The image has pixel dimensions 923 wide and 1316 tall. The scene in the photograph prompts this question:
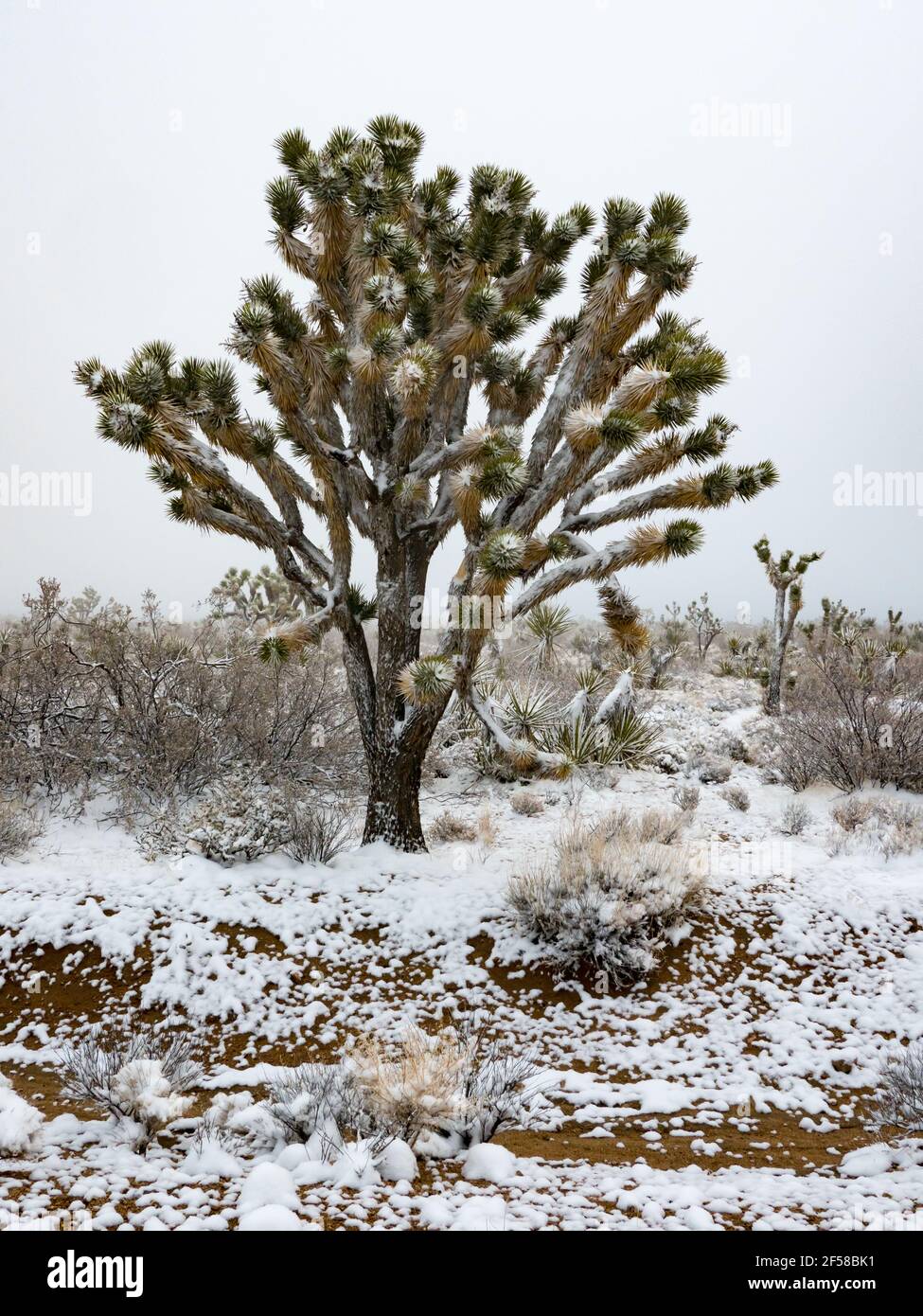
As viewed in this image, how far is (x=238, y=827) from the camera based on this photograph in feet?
23.4

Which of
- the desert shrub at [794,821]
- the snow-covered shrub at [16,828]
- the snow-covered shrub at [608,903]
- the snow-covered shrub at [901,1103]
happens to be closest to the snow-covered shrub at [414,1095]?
the snow-covered shrub at [901,1103]

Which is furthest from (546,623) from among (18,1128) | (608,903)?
(18,1128)

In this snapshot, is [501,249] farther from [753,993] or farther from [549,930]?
[753,993]

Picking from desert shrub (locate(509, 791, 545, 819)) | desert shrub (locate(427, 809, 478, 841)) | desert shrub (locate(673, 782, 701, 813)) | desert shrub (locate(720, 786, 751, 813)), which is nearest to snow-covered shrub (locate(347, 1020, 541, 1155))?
desert shrub (locate(427, 809, 478, 841))

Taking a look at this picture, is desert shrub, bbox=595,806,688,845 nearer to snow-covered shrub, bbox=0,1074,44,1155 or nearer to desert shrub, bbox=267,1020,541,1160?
desert shrub, bbox=267,1020,541,1160

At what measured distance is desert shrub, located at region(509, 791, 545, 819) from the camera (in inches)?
376

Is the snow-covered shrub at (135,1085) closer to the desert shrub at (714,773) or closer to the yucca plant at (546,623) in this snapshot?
the yucca plant at (546,623)

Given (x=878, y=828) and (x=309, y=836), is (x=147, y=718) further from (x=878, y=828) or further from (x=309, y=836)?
(x=878, y=828)

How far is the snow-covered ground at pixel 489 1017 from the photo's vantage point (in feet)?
9.09

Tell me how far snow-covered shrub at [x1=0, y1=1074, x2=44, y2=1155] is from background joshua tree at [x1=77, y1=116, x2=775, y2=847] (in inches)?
154

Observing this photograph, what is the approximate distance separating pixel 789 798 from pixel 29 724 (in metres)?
10.5

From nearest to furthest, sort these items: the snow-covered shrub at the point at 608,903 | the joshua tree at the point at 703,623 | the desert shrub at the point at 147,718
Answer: the snow-covered shrub at the point at 608,903 < the desert shrub at the point at 147,718 < the joshua tree at the point at 703,623

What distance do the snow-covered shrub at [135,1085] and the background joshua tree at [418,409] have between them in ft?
11.4

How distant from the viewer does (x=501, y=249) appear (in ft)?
22.7
